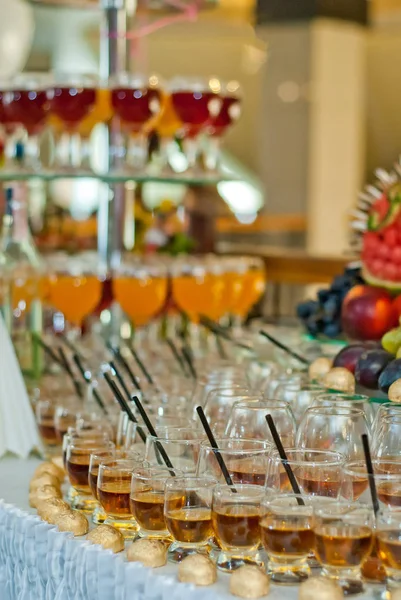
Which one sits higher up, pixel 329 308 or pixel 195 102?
pixel 195 102

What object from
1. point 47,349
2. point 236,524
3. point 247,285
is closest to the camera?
point 236,524

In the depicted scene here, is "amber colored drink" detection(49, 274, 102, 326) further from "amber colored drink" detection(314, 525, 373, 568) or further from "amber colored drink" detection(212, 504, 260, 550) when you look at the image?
"amber colored drink" detection(314, 525, 373, 568)

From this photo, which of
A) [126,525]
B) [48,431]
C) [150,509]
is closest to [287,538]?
[150,509]

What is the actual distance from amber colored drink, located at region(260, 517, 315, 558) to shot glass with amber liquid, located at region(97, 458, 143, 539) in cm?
28

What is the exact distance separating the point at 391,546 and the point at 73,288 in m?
1.81

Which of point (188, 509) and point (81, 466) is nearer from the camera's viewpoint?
point (188, 509)

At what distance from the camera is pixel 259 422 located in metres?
1.79

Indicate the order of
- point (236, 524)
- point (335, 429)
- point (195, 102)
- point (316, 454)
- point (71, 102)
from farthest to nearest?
point (195, 102) → point (71, 102) → point (335, 429) → point (316, 454) → point (236, 524)

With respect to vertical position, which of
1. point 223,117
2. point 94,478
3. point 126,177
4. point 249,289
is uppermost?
point 223,117

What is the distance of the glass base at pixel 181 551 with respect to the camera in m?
1.52

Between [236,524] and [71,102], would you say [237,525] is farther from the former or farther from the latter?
[71,102]

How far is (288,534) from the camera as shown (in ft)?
4.67

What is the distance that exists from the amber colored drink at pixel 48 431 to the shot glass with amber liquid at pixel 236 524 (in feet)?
2.72

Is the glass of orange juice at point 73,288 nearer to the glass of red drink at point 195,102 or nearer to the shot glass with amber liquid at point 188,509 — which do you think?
the glass of red drink at point 195,102
